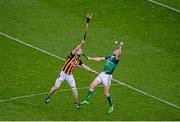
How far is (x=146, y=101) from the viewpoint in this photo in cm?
3086

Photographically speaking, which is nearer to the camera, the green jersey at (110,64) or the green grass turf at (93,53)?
the green jersey at (110,64)

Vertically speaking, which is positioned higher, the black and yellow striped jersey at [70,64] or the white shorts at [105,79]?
the black and yellow striped jersey at [70,64]

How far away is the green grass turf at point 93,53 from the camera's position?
2986 cm

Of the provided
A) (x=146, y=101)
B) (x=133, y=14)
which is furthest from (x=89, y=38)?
(x=146, y=101)

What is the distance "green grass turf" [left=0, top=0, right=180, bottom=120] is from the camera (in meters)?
29.9

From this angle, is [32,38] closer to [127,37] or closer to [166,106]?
[127,37]

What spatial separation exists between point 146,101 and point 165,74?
2768 mm

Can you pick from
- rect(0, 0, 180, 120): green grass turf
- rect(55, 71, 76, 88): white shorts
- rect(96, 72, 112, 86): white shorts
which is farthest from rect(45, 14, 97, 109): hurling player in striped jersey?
rect(96, 72, 112, 86): white shorts

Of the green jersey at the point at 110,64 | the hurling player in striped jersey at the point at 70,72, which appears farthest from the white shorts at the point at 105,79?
the hurling player in striped jersey at the point at 70,72

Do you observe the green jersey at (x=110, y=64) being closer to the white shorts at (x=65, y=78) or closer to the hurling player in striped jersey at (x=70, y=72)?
the hurling player in striped jersey at (x=70, y=72)

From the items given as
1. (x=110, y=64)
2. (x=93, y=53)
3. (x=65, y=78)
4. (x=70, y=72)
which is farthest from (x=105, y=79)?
(x=93, y=53)

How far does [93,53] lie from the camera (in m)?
35.0

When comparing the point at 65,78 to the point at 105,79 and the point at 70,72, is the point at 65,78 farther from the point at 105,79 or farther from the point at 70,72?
the point at 105,79

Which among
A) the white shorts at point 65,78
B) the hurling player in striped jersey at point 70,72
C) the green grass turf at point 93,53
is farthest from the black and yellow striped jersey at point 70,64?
the green grass turf at point 93,53
